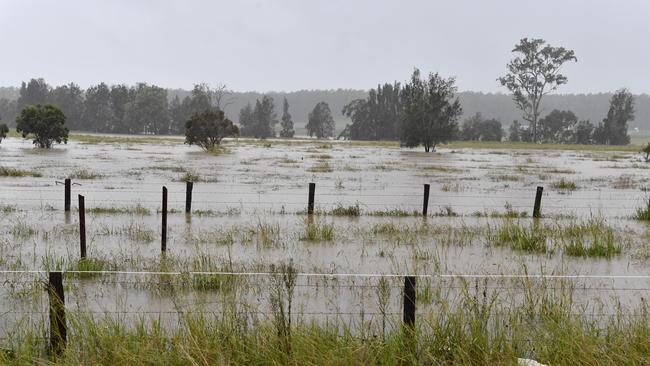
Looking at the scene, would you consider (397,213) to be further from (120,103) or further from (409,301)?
(120,103)

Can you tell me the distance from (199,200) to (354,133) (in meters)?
110

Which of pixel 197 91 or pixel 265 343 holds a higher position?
pixel 197 91

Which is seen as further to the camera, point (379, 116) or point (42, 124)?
point (379, 116)

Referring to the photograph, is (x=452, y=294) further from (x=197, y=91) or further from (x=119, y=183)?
(x=197, y=91)

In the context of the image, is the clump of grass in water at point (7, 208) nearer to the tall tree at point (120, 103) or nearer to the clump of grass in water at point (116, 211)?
the clump of grass in water at point (116, 211)

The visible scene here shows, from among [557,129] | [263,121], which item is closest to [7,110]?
[263,121]

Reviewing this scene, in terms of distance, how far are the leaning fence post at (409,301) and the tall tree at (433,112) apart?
A: 196 ft

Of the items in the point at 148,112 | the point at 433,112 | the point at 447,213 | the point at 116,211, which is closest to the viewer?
the point at 116,211

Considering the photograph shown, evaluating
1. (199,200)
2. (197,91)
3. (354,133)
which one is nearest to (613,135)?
(354,133)

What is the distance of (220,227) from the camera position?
13.8 m

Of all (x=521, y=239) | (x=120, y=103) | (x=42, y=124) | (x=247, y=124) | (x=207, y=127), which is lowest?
(x=521, y=239)

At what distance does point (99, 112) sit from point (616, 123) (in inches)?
4187

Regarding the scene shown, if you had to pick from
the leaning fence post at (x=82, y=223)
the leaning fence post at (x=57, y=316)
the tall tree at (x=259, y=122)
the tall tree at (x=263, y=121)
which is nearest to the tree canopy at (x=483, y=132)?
the tall tree at (x=263, y=121)

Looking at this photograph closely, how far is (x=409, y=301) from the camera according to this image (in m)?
5.36
